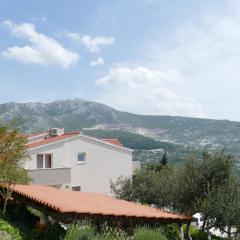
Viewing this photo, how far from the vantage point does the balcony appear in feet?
132

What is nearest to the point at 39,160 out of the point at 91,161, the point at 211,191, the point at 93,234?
the point at 91,161

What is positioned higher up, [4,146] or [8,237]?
[4,146]

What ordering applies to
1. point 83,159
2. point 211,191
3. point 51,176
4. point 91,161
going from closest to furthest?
point 211,191
point 51,176
point 83,159
point 91,161

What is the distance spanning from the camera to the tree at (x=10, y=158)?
83.1 feet

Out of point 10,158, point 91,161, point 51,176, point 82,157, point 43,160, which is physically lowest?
point 51,176

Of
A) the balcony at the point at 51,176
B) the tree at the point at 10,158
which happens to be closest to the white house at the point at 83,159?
the balcony at the point at 51,176

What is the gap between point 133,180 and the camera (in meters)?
42.8

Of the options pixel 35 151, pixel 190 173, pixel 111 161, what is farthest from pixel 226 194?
pixel 111 161

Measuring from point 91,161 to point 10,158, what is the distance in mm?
25080

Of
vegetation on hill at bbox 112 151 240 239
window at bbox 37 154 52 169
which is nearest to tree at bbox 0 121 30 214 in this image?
vegetation on hill at bbox 112 151 240 239

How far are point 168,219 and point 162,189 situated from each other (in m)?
18.0

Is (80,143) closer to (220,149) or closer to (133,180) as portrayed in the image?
(133,180)

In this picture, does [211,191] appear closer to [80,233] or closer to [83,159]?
[80,233]

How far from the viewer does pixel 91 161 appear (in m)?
50.8
